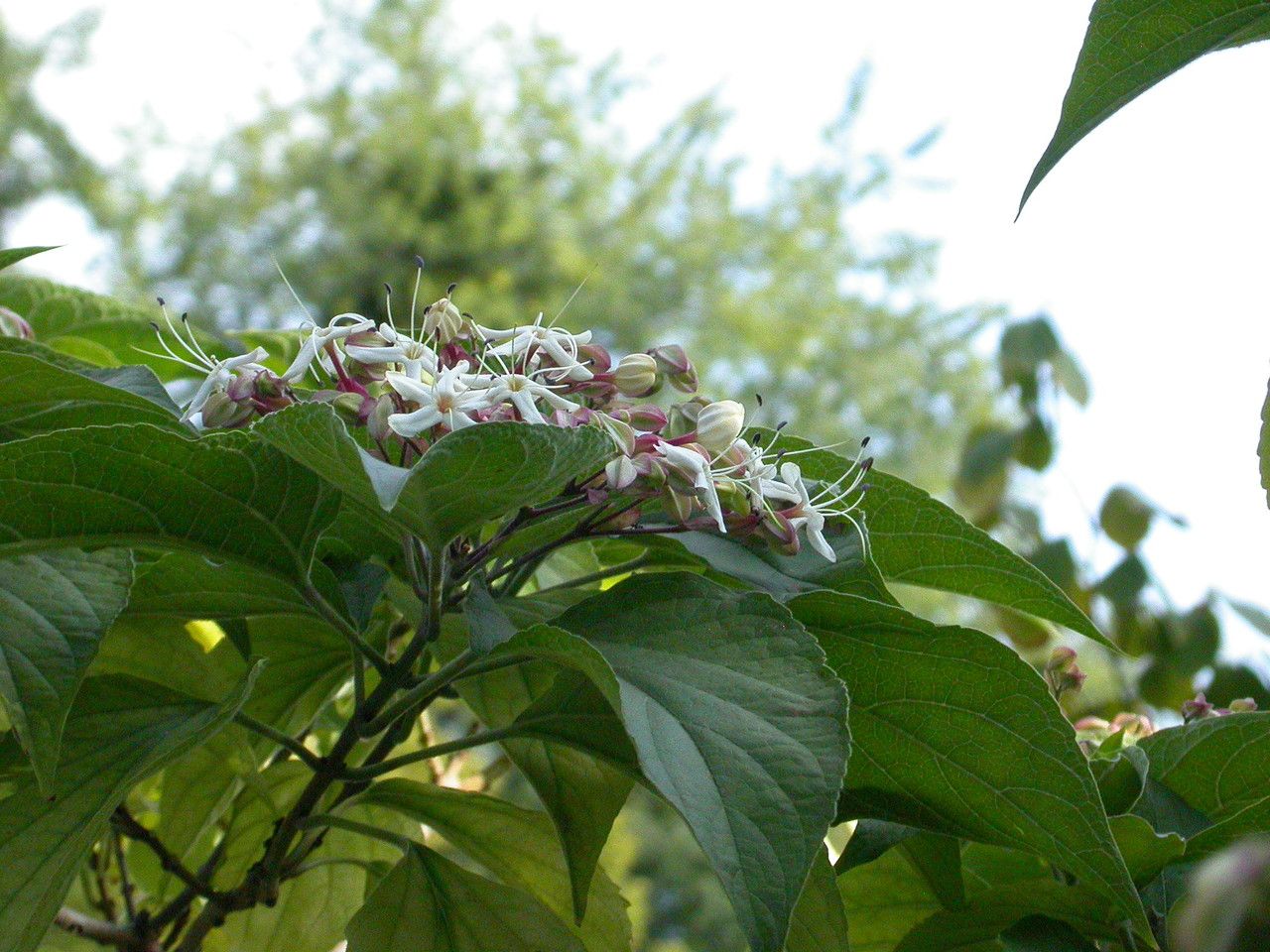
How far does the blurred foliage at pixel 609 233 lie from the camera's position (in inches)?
264

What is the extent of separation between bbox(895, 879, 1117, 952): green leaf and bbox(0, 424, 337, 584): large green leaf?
0.24m

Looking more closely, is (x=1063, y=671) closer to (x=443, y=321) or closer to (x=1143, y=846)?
(x=1143, y=846)

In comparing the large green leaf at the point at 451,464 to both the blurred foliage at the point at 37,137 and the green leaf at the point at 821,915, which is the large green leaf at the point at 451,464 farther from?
the blurred foliage at the point at 37,137

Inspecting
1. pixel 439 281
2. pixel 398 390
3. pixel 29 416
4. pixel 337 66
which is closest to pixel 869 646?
pixel 398 390

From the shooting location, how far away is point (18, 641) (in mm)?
342

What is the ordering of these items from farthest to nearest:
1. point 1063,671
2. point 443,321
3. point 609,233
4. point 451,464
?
1. point 609,233
2. point 1063,671
3. point 443,321
4. point 451,464

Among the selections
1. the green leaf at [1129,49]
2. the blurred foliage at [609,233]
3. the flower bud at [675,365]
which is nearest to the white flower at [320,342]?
the flower bud at [675,365]

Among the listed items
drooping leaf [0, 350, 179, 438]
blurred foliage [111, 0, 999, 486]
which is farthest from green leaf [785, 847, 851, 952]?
blurred foliage [111, 0, 999, 486]

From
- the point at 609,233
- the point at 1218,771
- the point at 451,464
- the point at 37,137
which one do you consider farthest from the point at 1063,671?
the point at 37,137

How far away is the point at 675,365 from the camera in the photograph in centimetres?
43

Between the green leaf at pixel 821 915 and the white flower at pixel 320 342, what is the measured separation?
0.22 m

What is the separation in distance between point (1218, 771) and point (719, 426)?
8.2 inches

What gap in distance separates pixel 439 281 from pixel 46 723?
6.51 meters

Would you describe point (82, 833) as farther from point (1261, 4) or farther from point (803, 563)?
point (1261, 4)
